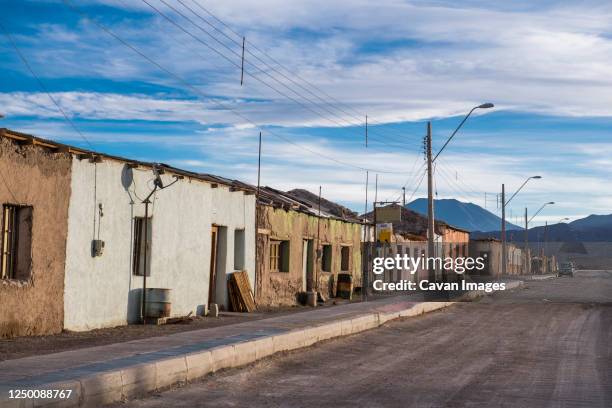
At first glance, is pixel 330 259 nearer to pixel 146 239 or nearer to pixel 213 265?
pixel 213 265

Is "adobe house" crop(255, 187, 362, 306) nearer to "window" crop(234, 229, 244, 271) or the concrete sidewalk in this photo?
"window" crop(234, 229, 244, 271)

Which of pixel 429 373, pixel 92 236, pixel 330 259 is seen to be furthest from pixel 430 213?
pixel 429 373

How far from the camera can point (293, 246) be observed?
87.2ft

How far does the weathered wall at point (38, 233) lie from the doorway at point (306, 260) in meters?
14.0

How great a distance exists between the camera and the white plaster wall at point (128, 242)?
15.1 m

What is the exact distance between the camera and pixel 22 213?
13.8 meters

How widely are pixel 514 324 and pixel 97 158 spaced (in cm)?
1067

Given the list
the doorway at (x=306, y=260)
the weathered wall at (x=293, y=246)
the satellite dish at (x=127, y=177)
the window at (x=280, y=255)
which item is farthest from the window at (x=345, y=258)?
the satellite dish at (x=127, y=177)

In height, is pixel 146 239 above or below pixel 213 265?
above

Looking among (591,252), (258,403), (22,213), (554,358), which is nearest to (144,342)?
(22,213)

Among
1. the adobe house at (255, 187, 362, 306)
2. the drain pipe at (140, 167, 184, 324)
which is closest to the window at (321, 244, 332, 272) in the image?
the adobe house at (255, 187, 362, 306)

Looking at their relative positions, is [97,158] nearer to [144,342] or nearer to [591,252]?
[144,342]

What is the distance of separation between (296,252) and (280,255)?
2.42ft

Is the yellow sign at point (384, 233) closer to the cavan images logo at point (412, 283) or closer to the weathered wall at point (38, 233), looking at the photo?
the cavan images logo at point (412, 283)
